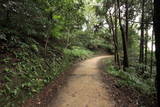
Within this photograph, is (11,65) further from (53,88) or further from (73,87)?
(73,87)

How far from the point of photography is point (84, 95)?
5754mm

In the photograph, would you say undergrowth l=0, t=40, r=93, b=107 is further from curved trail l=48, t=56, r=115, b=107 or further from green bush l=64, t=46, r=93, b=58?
green bush l=64, t=46, r=93, b=58

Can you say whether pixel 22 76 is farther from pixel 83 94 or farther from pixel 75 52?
pixel 75 52

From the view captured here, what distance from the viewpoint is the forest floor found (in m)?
5.10

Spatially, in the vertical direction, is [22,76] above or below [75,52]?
below

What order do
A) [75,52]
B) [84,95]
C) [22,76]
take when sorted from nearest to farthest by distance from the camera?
[22,76], [84,95], [75,52]

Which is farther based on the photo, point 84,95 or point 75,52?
point 75,52

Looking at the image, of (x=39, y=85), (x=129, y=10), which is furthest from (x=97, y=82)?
(x=129, y=10)

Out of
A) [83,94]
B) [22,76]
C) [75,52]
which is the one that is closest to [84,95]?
[83,94]

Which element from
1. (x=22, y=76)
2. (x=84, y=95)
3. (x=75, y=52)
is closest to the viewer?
(x=22, y=76)

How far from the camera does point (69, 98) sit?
5461mm

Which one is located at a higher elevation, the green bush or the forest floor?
the green bush

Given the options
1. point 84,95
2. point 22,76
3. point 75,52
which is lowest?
point 84,95

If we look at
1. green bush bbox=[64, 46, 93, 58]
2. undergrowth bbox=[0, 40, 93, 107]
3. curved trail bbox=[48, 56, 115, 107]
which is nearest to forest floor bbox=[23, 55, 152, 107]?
curved trail bbox=[48, 56, 115, 107]
